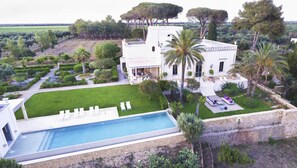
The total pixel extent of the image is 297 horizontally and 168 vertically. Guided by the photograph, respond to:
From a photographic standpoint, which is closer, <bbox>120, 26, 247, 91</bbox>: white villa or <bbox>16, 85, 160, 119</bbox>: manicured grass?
<bbox>16, 85, 160, 119</bbox>: manicured grass

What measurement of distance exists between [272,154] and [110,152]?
49.8 ft

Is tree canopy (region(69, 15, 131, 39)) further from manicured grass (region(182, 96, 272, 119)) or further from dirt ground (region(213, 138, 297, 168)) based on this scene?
dirt ground (region(213, 138, 297, 168))

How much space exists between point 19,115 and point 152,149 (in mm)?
13796

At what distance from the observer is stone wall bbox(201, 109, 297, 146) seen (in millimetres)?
17406

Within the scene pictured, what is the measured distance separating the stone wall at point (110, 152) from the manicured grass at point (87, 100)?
462 centimetres

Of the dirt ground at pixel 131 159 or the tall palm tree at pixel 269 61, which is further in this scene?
the tall palm tree at pixel 269 61

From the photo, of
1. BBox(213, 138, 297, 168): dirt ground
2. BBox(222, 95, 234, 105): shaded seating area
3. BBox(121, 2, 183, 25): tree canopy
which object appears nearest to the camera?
BBox(213, 138, 297, 168): dirt ground

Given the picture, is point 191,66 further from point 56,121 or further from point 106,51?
point 106,51

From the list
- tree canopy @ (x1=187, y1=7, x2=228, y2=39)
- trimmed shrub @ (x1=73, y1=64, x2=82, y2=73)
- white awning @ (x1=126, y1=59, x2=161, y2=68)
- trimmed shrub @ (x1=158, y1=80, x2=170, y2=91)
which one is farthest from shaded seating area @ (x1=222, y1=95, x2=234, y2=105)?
tree canopy @ (x1=187, y1=7, x2=228, y2=39)

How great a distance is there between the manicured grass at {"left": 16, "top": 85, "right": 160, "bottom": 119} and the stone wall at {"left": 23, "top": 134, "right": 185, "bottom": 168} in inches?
182

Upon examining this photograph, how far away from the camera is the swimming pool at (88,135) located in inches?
520

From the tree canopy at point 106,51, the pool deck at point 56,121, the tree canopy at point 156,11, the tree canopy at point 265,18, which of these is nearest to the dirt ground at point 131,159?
the pool deck at point 56,121

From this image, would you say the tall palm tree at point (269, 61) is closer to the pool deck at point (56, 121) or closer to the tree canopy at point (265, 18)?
the tree canopy at point (265, 18)

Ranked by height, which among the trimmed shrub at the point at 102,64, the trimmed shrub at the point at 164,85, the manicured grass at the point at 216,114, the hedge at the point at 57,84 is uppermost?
the trimmed shrub at the point at 102,64
